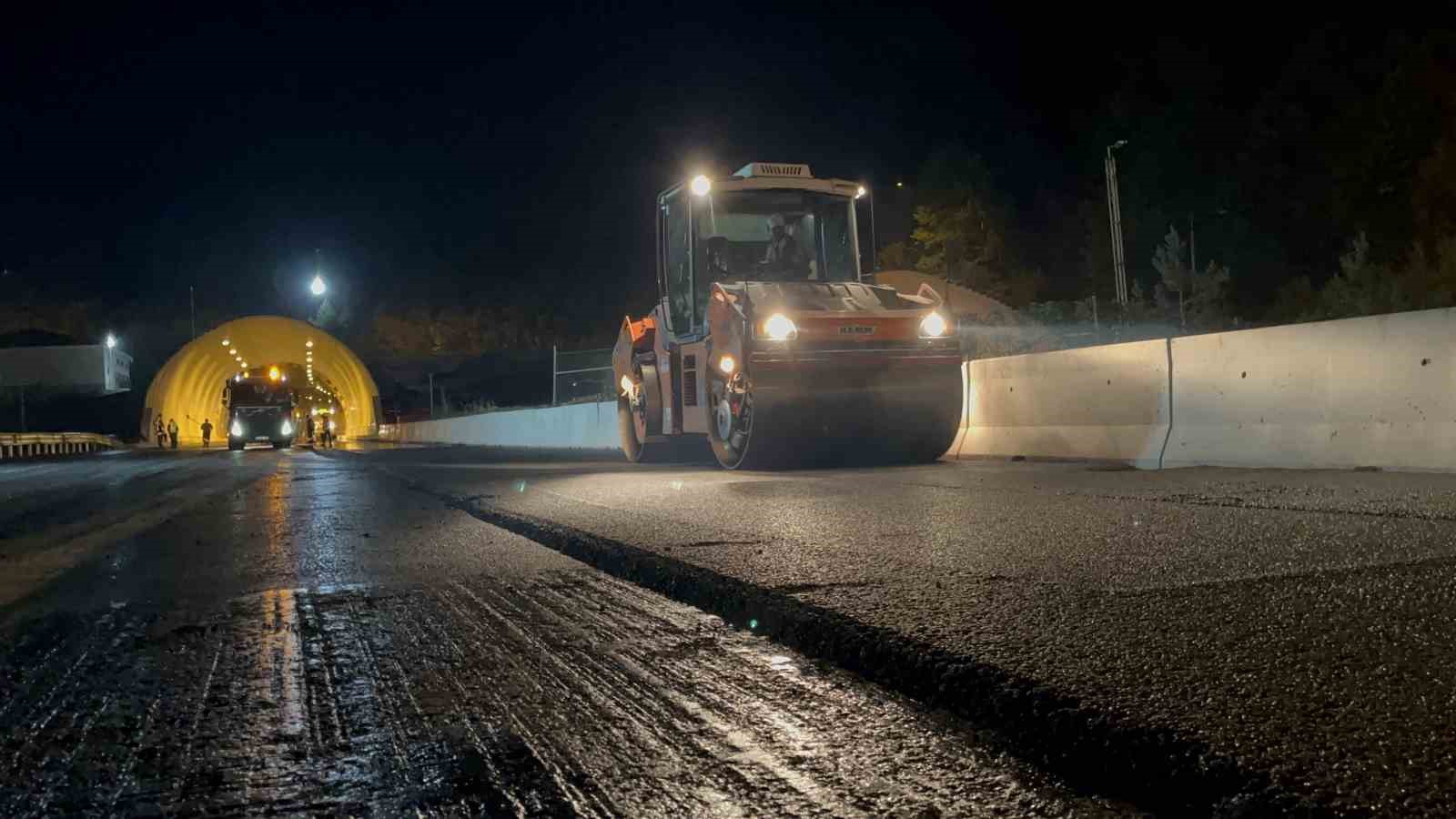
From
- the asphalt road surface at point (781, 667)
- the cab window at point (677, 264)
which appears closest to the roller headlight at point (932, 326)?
the cab window at point (677, 264)

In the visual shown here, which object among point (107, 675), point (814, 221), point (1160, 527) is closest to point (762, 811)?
point (107, 675)

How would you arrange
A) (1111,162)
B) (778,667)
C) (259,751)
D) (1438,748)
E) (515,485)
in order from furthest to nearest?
(1111,162), (515,485), (778,667), (259,751), (1438,748)

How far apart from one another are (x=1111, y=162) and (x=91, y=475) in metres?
25.6

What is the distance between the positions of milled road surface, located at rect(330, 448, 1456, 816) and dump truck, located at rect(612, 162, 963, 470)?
406 centimetres

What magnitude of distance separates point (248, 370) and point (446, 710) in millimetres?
75411

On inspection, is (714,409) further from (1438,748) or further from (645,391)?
(1438,748)

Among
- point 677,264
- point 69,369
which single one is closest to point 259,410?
point 69,369

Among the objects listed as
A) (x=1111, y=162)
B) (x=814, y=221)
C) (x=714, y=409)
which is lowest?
(x=714, y=409)

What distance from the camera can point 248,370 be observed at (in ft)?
243

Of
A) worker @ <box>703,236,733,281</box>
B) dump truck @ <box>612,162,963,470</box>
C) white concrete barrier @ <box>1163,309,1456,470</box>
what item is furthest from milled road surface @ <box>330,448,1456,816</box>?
worker @ <box>703,236,733,281</box>

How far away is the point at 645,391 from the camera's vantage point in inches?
696

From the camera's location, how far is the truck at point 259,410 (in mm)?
62469

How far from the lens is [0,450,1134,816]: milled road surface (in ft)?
10.3

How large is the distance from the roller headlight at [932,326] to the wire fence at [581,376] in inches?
814
